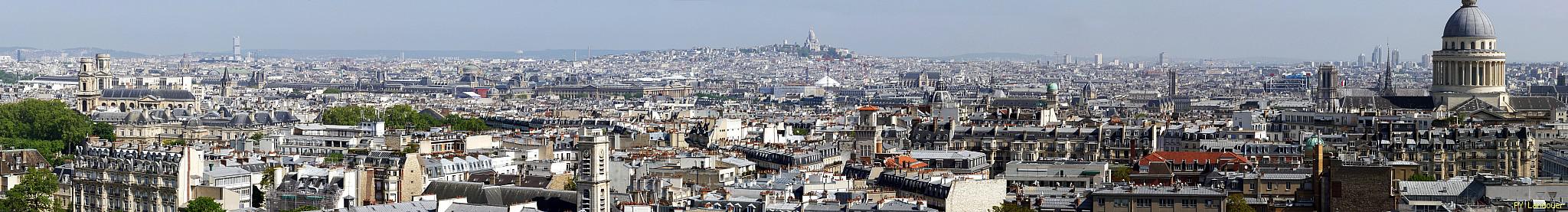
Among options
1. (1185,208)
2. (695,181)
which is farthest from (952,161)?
(1185,208)

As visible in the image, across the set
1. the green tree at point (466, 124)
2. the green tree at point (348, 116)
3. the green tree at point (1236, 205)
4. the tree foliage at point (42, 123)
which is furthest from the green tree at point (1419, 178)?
the green tree at point (348, 116)

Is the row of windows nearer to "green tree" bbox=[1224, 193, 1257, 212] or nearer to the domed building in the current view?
"green tree" bbox=[1224, 193, 1257, 212]

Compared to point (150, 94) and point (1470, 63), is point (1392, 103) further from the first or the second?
point (150, 94)

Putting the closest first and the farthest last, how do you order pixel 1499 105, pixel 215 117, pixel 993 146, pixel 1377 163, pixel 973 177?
pixel 1377 163 → pixel 973 177 → pixel 993 146 → pixel 1499 105 → pixel 215 117

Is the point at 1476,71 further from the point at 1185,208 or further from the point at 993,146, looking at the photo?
the point at 1185,208

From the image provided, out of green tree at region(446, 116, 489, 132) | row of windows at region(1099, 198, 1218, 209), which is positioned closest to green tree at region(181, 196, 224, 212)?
row of windows at region(1099, 198, 1218, 209)

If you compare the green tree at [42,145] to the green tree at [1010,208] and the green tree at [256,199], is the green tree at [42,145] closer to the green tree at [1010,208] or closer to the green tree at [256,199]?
the green tree at [256,199]
